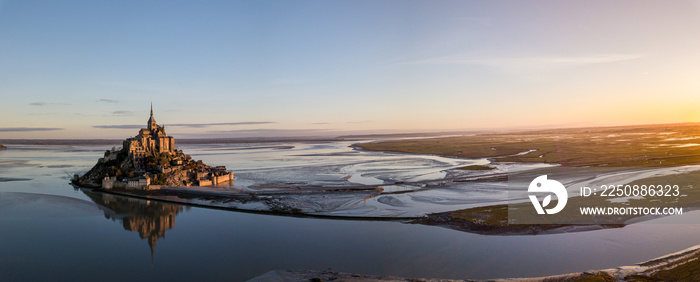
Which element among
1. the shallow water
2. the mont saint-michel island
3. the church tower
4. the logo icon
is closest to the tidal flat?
the shallow water

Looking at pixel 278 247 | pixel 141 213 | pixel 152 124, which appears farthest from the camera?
pixel 152 124

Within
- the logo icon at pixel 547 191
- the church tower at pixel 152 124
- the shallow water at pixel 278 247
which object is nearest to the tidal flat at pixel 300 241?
the shallow water at pixel 278 247

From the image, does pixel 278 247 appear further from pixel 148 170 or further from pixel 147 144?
pixel 147 144

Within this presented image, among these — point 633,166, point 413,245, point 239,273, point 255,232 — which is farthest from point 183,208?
point 633,166

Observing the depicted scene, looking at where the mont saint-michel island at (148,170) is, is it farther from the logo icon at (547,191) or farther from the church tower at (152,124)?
the logo icon at (547,191)

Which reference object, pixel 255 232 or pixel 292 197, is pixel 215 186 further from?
pixel 255 232

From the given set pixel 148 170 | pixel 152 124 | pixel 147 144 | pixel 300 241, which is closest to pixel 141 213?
pixel 148 170
